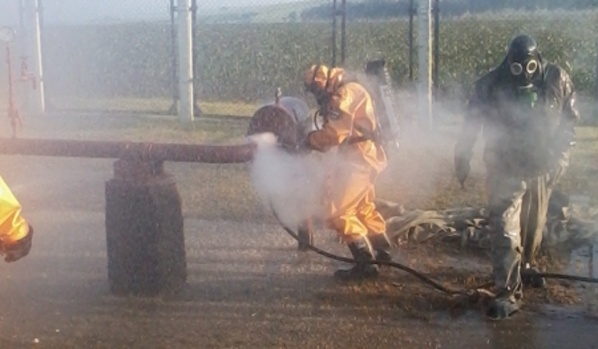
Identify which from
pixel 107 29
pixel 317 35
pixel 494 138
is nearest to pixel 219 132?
pixel 494 138

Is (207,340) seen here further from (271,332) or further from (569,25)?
(569,25)

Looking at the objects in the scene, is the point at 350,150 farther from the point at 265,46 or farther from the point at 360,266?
the point at 265,46

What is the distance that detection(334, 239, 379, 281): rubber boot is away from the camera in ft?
19.6

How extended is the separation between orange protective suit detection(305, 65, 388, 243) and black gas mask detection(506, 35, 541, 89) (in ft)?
3.48

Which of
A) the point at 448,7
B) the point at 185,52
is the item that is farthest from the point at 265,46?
the point at 185,52

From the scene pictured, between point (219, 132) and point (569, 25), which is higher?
point (569, 25)

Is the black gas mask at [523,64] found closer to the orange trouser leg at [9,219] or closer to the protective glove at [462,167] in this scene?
the protective glove at [462,167]

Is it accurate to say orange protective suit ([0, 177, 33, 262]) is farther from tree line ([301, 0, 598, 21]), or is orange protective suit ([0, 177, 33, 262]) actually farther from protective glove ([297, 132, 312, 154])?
tree line ([301, 0, 598, 21])

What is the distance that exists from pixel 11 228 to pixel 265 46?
16.9m

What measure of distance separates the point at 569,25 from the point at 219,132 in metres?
9.26

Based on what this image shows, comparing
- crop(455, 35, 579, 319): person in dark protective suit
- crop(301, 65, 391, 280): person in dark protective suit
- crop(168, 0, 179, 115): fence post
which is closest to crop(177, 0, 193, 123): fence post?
crop(168, 0, 179, 115): fence post

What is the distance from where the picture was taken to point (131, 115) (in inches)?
533

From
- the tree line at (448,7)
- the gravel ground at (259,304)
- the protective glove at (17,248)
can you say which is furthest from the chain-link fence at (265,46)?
the protective glove at (17,248)

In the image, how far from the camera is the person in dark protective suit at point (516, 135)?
520cm
